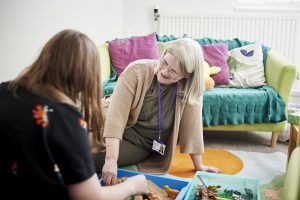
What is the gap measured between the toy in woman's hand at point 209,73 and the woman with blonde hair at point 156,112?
0.87m

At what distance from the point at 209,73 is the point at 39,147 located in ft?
7.51

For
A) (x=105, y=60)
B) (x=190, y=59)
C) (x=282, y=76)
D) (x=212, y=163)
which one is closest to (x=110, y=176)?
(x=190, y=59)

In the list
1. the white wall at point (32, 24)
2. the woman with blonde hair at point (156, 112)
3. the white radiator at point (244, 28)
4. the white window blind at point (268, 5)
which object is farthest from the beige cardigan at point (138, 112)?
the white window blind at point (268, 5)

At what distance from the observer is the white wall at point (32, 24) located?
7.14 ft

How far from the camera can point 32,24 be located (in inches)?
96.7

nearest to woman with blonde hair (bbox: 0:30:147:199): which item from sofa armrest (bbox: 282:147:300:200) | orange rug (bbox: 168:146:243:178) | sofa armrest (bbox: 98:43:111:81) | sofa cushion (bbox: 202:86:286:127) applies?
sofa armrest (bbox: 282:147:300:200)

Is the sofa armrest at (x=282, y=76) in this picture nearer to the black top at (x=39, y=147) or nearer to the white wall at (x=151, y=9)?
the white wall at (x=151, y=9)

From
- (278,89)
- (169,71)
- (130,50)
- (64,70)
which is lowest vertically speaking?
(278,89)

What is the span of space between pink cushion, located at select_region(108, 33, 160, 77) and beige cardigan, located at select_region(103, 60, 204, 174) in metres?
1.17

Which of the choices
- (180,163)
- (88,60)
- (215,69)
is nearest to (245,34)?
(215,69)

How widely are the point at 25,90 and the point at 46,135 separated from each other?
0.49 ft

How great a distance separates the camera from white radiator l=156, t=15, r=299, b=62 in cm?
391

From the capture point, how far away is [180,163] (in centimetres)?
234

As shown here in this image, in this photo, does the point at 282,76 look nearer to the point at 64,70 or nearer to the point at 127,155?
the point at 127,155
